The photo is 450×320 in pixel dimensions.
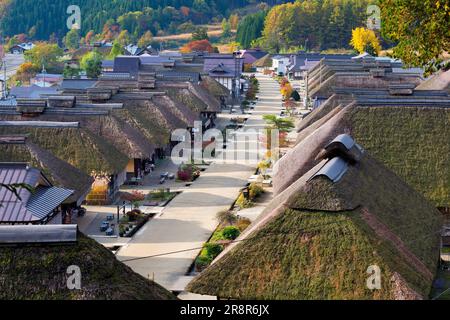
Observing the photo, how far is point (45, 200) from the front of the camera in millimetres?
34750

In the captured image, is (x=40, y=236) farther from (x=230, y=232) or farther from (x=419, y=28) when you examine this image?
(x=230, y=232)

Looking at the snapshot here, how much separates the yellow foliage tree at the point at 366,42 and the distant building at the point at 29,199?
92295 millimetres

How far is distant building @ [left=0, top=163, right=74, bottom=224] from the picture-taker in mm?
32250

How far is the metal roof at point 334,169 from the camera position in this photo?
2727 centimetres

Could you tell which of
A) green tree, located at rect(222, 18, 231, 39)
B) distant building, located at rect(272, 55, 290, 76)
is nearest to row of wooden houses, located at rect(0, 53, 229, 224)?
distant building, located at rect(272, 55, 290, 76)

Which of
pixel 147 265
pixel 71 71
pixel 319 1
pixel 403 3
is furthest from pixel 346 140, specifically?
pixel 319 1

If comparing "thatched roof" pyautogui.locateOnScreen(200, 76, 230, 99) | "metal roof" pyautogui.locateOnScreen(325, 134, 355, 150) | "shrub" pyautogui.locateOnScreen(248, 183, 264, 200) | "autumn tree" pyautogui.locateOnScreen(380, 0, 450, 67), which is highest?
"autumn tree" pyautogui.locateOnScreen(380, 0, 450, 67)

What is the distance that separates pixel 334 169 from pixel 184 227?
13265 mm

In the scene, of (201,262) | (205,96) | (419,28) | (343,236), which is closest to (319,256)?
(343,236)

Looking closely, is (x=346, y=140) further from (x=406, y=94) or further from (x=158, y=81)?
(x=158, y=81)

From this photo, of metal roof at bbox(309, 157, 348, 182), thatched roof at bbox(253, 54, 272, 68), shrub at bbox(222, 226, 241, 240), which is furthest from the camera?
thatched roof at bbox(253, 54, 272, 68)

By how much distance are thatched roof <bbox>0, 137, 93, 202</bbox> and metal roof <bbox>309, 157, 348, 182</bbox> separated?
13601mm

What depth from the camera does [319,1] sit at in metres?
159

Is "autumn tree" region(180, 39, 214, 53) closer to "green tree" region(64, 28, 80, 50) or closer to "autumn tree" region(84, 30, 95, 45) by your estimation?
"green tree" region(64, 28, 80, 50)
